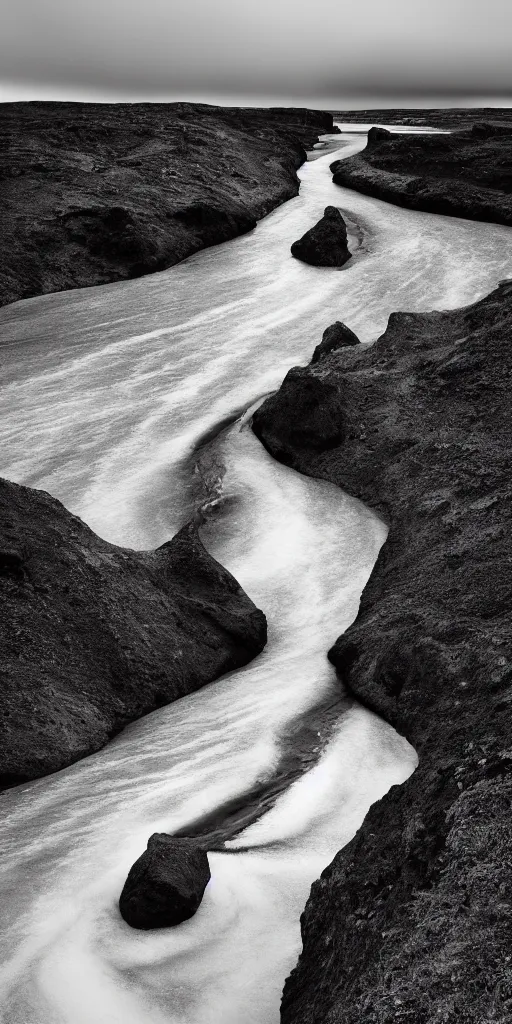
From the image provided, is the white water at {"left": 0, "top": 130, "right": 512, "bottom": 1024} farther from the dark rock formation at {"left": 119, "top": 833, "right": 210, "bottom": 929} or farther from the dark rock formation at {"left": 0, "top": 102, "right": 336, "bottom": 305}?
the dark rock formation at {"left": 0, "top": 102, "right": 336, "bottom": 305}

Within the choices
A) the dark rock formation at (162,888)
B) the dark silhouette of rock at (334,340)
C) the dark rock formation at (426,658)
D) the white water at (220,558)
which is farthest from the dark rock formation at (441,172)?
the dark rock formation at (162,888)

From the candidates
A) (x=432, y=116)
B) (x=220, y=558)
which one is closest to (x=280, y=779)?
(x=220, y=558)

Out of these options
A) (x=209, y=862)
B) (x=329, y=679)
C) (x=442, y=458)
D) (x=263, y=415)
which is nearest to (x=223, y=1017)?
(x=209, y=862)

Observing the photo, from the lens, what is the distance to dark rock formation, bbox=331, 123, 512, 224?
69.6 feet

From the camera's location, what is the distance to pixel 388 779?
22.6ft

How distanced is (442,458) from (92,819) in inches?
220

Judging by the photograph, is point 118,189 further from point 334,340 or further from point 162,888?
point 162,888

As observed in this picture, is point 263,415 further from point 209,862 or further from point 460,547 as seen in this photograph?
point 209,862

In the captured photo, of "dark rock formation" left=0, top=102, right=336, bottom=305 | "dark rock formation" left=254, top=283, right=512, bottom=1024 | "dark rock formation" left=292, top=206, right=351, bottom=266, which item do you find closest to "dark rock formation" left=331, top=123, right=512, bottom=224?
"dark rock formation" left=0, top=102, right=336, bottom=305

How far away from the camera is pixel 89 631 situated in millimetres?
7574

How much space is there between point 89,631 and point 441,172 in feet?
58.9

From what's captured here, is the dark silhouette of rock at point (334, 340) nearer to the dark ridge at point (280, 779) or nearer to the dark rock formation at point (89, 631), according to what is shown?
the dark rock formation at point (89, 631)

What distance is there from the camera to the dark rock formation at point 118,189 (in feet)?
58.0

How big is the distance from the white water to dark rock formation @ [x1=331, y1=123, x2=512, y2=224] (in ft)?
1.78
